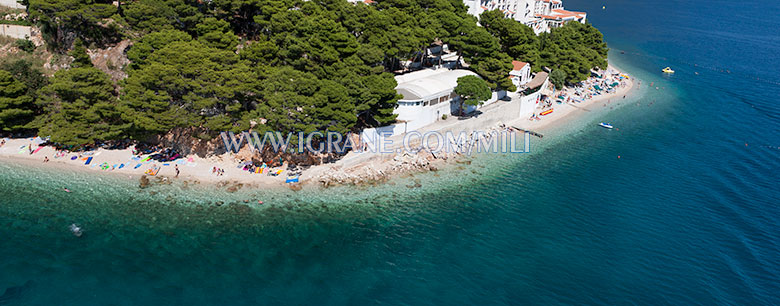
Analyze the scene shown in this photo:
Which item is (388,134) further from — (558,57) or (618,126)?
(558,57)

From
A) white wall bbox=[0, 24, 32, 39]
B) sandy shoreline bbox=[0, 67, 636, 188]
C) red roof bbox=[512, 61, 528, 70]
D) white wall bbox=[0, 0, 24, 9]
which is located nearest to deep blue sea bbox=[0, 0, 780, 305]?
sandy shoreline bbox=[0, 67, 636, 188]

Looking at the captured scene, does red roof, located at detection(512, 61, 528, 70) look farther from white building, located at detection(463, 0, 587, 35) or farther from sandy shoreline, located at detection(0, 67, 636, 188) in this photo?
sandy shoreline, located at detection(0, 67, 636, 188)

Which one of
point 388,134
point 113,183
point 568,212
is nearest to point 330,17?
point 388,134

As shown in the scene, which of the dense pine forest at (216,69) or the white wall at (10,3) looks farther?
the white wall at (10,3)

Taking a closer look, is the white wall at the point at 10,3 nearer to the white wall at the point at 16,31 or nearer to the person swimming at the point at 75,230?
the white wall at the point at 16,31

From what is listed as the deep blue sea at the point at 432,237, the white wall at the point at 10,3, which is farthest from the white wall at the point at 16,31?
Answer: the deep blue sea at the point at 432,237
